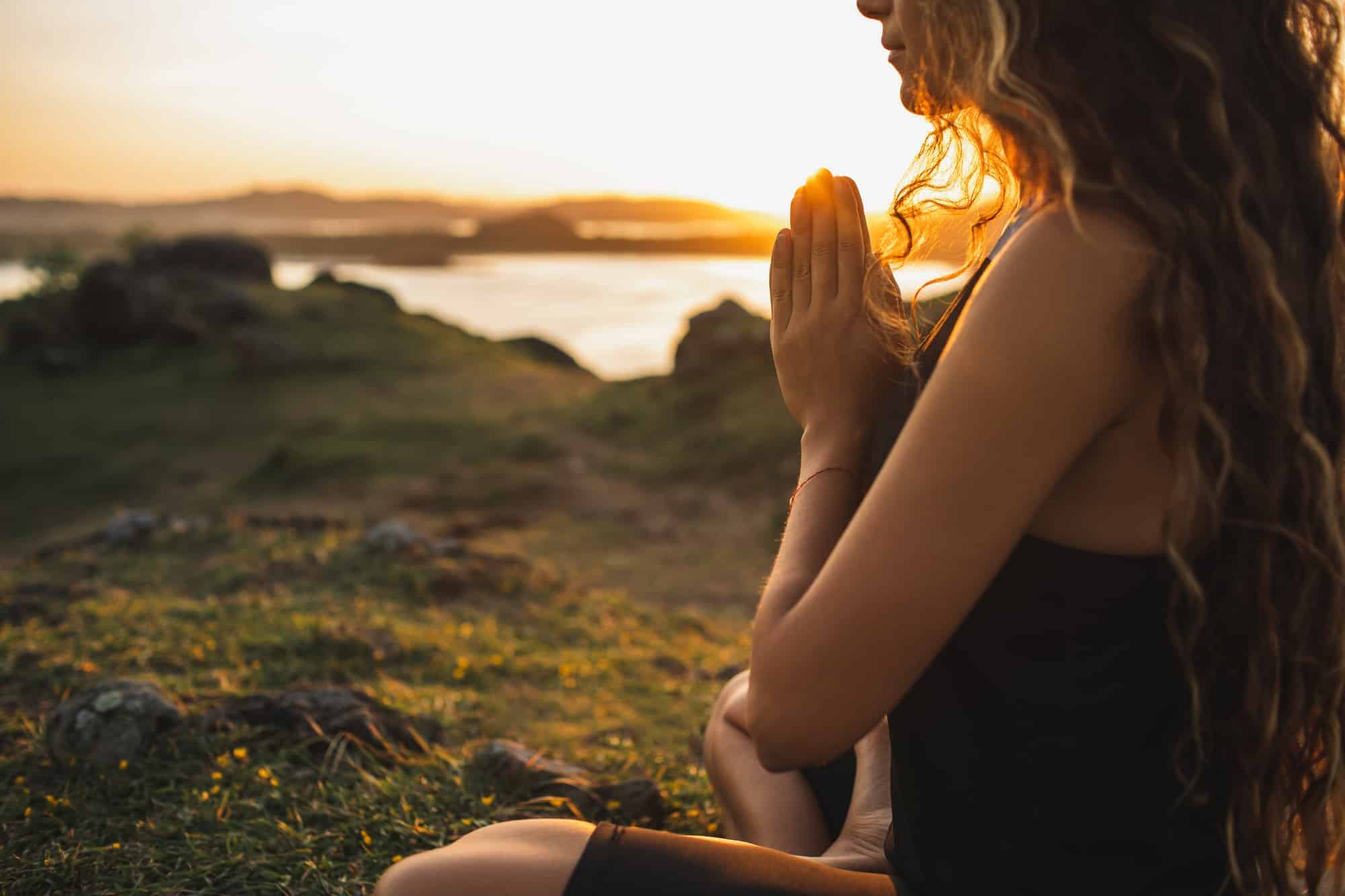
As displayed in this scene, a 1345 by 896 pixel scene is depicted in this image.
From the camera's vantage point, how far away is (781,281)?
1774 millimetres

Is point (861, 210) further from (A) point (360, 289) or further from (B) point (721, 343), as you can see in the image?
(A) point (360, 289)

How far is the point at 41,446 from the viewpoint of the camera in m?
12.8

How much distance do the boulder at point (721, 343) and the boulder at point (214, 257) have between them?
15.3 m

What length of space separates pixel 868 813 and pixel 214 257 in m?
25.9

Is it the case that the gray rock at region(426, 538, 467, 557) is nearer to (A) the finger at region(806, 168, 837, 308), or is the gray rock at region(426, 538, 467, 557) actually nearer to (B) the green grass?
(B) the green grass

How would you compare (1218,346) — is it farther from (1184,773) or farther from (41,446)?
(41,446)

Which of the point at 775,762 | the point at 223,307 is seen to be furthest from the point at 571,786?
the point at 223,307

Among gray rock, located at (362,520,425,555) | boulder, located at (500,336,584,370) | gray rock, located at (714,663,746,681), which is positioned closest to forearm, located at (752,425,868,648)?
gray rock, located at (714,663,746,681)

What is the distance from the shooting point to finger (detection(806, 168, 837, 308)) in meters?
1.71

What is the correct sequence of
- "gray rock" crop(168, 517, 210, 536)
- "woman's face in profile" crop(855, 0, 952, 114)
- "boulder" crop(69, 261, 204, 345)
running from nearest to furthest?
"woman's face in profile" crop(855, 0, 952, 114)
"gray rock" crop(168, 517, 210, 536)
"boulder" crop(69, 261, 204, 345)

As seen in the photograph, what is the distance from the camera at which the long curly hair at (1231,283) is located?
1266 mm

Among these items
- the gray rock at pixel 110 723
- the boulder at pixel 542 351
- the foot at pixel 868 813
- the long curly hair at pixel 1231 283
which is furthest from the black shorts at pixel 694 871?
the boulder at pixel 542 351

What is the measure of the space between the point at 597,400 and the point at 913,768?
38.3ft

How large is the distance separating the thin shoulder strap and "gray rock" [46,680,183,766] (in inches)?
96.6
